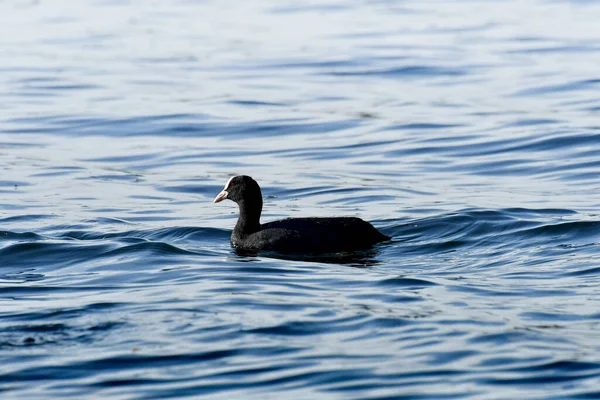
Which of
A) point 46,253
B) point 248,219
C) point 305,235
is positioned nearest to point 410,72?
point 248,219

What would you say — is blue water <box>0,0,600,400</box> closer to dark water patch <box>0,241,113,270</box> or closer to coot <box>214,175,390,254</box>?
dark water patch <box>0,241,113,270</box>

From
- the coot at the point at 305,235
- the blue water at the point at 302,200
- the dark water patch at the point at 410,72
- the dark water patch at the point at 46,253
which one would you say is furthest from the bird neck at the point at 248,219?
the dark water patch at the point at 410,72

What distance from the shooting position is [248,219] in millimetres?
12648

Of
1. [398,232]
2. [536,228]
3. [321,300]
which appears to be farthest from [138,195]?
[321,300]

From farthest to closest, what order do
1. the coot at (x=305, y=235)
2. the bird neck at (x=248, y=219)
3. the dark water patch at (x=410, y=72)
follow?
1. the dark water patch at (x=410, y=72)
2. the bird neck at (x=248, y=219)
3. the coot at (x=305, y=235)

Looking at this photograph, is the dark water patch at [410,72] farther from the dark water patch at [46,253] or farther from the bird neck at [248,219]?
the dark water patch at [46,253]

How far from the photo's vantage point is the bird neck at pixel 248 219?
496 inches

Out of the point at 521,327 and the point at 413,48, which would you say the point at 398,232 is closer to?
the point at 521,327

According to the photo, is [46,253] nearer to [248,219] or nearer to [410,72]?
[248,219]

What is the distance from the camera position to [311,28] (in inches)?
1209

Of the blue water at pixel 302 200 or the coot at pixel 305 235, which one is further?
the coot at pixel 305 235

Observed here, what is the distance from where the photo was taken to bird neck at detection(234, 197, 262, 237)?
496 inches

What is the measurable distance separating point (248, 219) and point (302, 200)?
2.68 meters

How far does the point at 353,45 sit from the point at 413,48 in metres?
1.33
